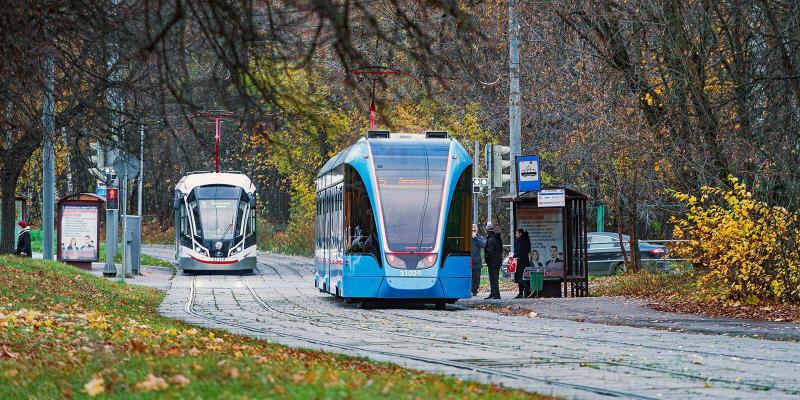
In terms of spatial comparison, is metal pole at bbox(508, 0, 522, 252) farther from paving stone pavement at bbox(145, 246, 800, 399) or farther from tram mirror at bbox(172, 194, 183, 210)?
tram mirror at bbox(172, 194, 183, 210)

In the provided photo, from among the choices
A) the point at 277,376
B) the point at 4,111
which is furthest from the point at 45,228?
the point at 277,376

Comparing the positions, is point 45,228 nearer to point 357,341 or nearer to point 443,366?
point 357,341

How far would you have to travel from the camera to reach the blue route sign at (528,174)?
2842 centimetres

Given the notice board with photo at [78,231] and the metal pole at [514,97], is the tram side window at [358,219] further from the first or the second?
the notice board with photo at [78,231]

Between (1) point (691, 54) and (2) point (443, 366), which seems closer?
(2) point (443, 366)

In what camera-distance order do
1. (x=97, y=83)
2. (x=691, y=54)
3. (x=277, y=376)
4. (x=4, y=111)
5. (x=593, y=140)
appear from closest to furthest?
1. (x=277, y=376)
2. (x=97, y=83)
3. (x=4, y=111)
4. (x=691, y=54)
5. (x=593, y=140)

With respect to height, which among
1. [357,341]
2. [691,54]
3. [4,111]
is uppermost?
[691,54]

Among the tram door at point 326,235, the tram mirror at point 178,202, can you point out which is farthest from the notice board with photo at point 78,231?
the tram door at point 326,235

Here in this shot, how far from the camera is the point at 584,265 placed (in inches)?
1129

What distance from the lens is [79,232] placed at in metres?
43.1

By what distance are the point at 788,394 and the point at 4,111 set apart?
11483 mm

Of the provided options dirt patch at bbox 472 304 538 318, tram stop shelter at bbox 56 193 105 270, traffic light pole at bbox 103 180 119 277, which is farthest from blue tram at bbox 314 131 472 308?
tram stop shelter at bbox 56 193 105 270

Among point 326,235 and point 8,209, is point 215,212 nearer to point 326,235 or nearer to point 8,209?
point 8,209

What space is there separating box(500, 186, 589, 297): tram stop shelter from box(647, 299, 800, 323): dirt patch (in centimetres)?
407
